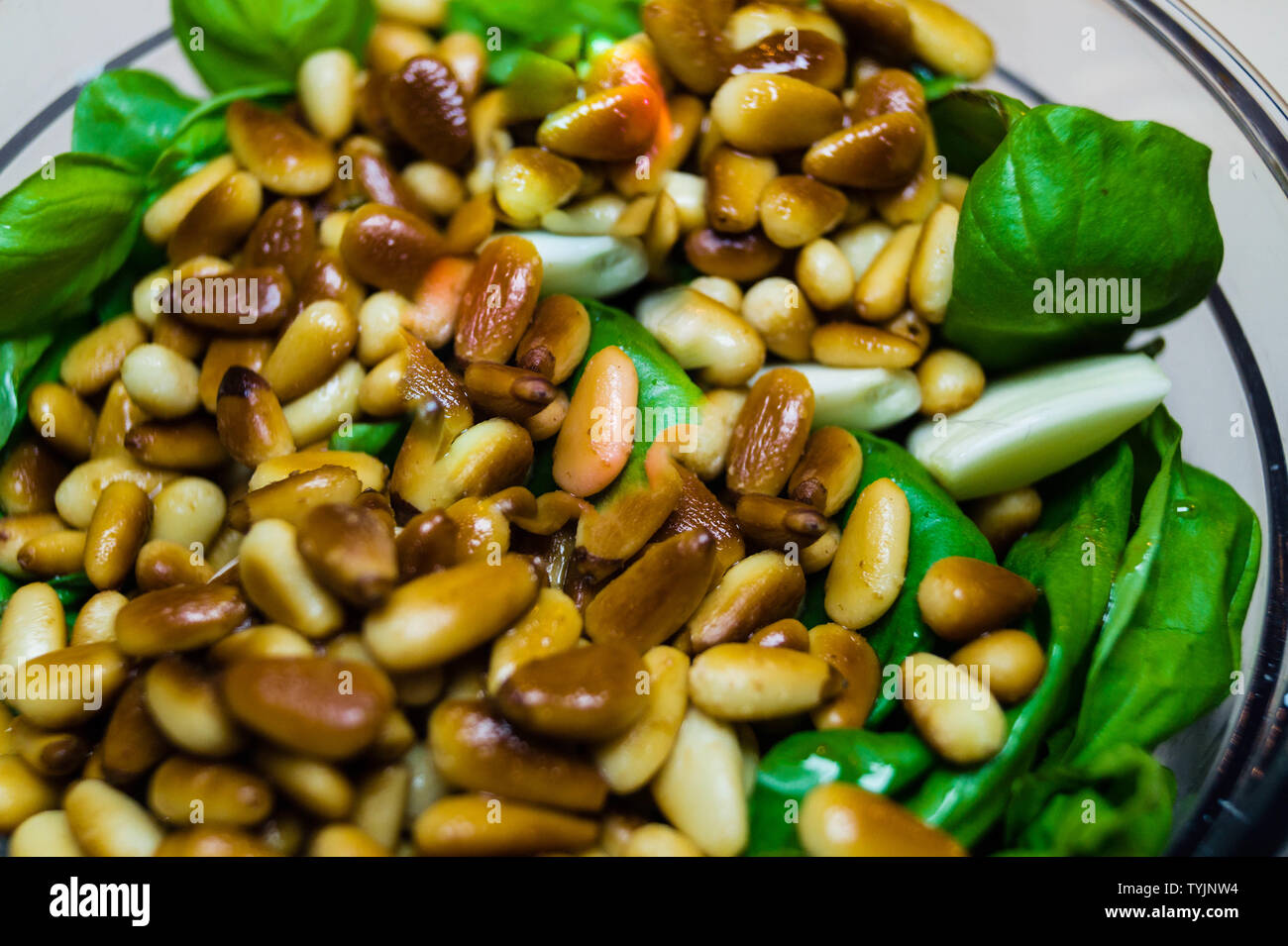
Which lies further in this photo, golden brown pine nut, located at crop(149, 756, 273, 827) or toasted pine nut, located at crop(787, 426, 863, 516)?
Answer: toasted pine nut, located at crop(787, 426, 863, 516)

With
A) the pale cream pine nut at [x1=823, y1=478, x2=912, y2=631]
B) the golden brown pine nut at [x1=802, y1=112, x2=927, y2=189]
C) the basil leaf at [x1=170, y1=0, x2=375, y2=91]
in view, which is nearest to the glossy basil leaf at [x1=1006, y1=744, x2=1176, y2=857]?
the pale cream pine nut at [x1=823, y1=478, x2=912, y2=631]

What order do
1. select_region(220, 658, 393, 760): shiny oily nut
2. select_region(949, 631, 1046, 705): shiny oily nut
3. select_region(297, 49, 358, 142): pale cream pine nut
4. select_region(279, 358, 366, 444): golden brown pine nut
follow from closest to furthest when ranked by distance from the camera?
select_region(220, 658, 393, 760): shiny oily nut
select_region(949, 631, 1046, 705): shiny oily nut
select_region(279, 358, 366, 444): golden brown pine nut
select_region(297, 49, 358, 142): pale cream pine nut

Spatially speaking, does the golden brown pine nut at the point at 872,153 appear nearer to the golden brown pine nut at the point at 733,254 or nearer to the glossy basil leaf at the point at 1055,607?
the golden brown pine nut at the point at 733,254

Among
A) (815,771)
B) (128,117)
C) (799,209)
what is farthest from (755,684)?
(128,117)

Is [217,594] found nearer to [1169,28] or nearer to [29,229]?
[29,229]

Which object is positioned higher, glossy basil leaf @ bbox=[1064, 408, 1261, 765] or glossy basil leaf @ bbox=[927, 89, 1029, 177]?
glossy basil leaf @ bbox=[927, 89, 1029, 177]

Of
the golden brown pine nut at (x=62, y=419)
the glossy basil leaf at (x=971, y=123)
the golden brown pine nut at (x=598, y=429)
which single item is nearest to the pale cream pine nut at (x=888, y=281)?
the glossy basil leaf at (x=971, y=123)

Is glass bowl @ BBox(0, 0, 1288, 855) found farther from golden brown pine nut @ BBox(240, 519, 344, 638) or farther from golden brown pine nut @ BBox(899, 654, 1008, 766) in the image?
golden brown pine nut @ BBox(240, 519, 344, 638)
